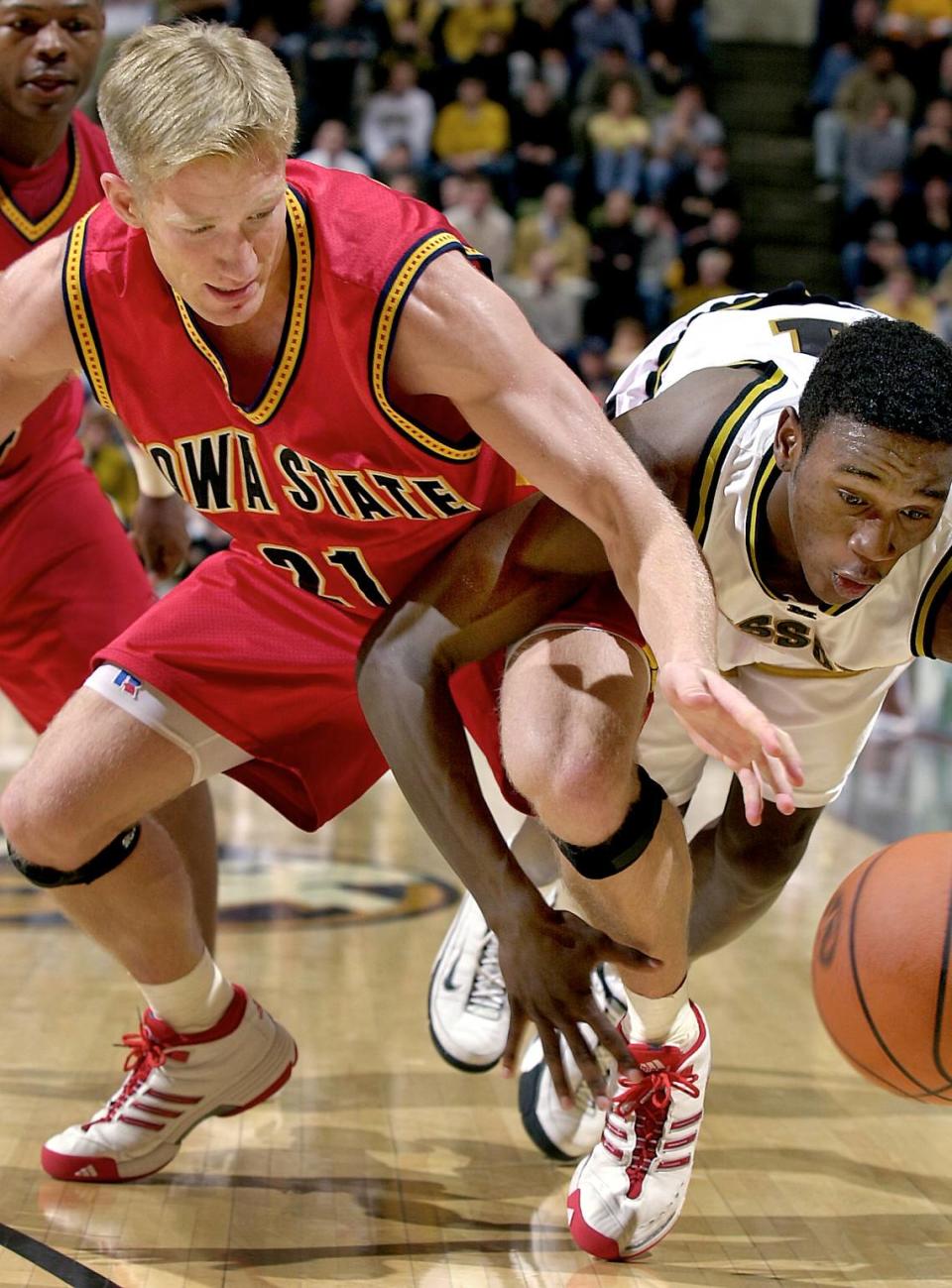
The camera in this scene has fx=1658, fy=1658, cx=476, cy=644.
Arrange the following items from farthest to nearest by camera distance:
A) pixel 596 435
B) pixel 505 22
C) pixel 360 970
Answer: pixel 505 22, pixel 360 970, pixel 596 435

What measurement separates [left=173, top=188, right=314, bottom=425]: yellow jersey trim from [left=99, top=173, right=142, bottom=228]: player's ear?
0.15m

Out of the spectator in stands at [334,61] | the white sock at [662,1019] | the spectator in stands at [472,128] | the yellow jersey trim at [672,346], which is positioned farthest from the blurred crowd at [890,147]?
the white sock at [662,1019]

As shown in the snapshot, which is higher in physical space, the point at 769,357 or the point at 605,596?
the point at 769,357

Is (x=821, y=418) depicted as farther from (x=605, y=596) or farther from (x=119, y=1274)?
(x=119, y=1274)

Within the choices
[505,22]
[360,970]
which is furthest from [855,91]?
[360,970]

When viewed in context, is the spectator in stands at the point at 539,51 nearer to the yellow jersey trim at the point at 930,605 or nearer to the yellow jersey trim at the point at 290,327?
the yellow jersey trim at the point at 290,327

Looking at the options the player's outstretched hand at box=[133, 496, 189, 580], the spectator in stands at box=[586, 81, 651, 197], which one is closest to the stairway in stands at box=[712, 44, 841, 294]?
the spectator in stands at box=[586, 81, 651, 197]

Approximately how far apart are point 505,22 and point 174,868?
39.9 feet

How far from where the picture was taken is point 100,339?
2.81 m

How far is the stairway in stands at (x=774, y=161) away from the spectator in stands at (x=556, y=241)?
250 cm

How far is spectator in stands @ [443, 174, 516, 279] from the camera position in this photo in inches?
475

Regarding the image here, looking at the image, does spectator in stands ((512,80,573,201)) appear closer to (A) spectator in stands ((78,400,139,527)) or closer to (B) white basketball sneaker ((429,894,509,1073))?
(A) spectator in stands ((78,400,139,527))

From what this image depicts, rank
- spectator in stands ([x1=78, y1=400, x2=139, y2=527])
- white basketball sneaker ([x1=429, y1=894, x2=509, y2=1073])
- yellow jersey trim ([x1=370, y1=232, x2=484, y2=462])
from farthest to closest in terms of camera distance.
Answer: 1. spectator in stands ([x1=78, y1=400, x2=139, y2=527])
2. white basketball sneaker ([x1=429, y1=894, x2=509, y2=1073])
3. yellow jersey trim ([x1=370, y1=232, x2=484, y2=462])

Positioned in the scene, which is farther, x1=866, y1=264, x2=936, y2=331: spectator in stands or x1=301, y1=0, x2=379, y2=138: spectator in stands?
x1=301, y1=0, x2=379, y2=138: spectator in stands
